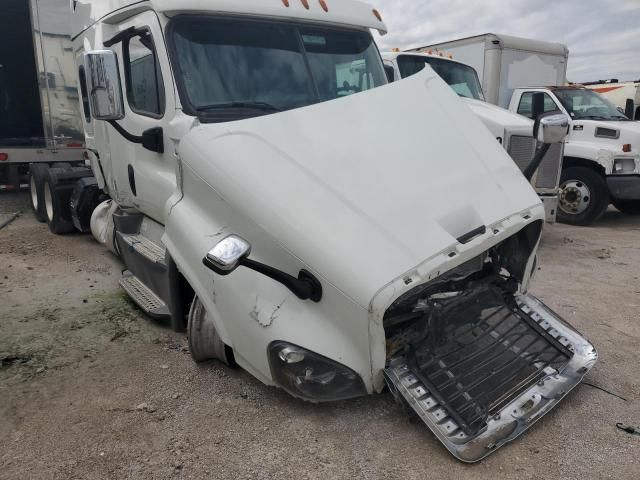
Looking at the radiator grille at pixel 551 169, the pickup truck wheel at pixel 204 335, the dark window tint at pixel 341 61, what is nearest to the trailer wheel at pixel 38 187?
the dark window tint at pixel 341 61

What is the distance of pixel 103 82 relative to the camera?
11.5 ft

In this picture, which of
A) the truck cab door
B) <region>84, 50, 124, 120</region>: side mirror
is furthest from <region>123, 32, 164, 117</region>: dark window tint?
<region>84, 50, 124, 120</region>: side mirror

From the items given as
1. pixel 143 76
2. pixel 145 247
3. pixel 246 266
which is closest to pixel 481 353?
pixel 246 266

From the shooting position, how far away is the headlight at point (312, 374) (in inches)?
96.7

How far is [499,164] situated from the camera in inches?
128

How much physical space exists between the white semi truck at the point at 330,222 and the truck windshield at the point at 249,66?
Answer: 0.04ft

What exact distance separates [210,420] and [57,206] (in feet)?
18.1

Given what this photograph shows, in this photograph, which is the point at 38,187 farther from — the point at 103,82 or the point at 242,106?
the point at 242,106

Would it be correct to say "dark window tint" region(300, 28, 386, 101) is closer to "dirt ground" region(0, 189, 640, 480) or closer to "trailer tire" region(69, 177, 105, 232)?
"dirt ground" region(0, 189, 640, 480)

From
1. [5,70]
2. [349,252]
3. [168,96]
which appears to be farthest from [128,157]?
[5,70]

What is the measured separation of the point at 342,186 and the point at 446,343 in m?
1.02

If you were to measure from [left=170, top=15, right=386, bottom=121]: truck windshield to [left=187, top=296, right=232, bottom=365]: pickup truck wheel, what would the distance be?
124 centimetres

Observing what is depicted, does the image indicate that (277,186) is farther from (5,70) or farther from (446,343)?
(5,70)

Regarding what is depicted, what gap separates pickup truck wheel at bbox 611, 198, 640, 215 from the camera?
9180mm
